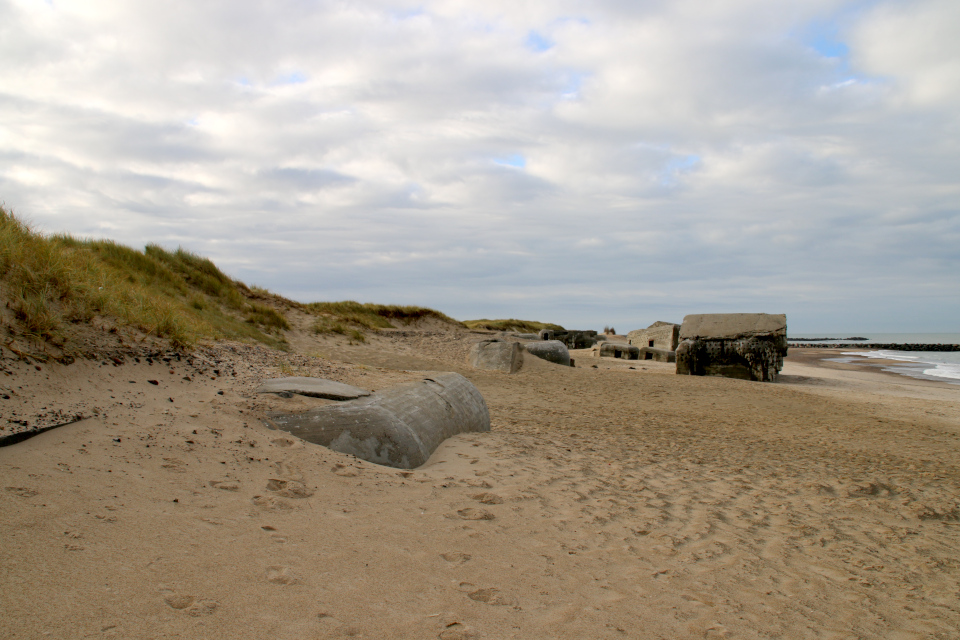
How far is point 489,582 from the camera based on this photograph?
235 cm

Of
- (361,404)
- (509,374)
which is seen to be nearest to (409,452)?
(361,404)

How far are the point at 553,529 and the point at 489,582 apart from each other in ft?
2.58

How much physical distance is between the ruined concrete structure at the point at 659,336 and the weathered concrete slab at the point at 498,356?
9540 mm

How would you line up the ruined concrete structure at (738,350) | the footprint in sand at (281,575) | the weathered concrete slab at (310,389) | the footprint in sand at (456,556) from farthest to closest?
the ruined concrete structure at (738,350), the weathered concrete slab at (310,389), the footprint in sand at (456,556), the footprint in sand at (281,575)

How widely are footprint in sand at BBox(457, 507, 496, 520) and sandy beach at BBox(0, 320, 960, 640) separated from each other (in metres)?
0.02

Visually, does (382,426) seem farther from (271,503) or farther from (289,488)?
(271,503)

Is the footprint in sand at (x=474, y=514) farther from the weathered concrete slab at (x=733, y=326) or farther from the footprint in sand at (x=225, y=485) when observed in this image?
the weathered concrete slab at (x=733, y=326)

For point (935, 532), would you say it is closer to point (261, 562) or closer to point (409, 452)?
point (409, 452)

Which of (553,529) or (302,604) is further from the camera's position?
(553,529)

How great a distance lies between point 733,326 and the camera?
13.3 meters

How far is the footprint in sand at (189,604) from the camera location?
6.09 ft

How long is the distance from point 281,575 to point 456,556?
789 millimetres

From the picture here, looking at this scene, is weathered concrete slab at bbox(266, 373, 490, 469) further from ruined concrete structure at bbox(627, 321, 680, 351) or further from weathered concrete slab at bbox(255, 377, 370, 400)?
ruined concrete structure at bbox(627, 321, 680, 351)

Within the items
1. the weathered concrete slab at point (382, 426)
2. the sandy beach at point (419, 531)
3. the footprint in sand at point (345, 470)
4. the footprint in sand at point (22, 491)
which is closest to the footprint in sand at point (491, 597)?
the sandy beach at point (419, 531)
